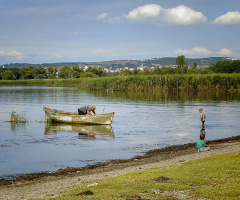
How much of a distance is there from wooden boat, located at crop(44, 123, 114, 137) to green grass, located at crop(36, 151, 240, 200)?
1551cm

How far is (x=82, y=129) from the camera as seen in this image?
32219 millimetres

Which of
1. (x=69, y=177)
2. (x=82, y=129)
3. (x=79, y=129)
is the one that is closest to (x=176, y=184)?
(x=69, y=177)

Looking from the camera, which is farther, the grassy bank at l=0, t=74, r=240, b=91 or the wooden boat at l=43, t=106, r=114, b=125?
the grassy bank at l=0, t=74, r=240, b=91

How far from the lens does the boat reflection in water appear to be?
2950 cm

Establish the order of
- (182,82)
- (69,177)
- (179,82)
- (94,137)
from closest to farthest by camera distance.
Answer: (69,177), (94,137), (182,82), (179,82)

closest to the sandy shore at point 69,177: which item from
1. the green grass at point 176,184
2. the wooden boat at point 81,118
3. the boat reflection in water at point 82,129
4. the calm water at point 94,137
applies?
the green grass at point 176,184

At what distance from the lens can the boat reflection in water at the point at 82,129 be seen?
2950 cm

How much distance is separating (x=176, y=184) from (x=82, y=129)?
69.3 feet

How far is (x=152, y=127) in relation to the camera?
32.8 m

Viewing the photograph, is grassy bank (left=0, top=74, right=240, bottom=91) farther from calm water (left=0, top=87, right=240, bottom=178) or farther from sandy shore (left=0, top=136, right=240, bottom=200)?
sandy shore (left=0, top=136, right=240, bottom=200)

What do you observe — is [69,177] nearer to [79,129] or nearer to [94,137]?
[94,137]

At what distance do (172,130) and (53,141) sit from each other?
10.0 m

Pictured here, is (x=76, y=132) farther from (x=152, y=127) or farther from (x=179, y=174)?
(x=179, y=174)

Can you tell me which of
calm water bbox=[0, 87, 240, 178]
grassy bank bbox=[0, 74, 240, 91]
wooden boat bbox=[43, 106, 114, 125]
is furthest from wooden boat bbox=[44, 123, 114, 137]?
grassy bank bbox=[0, 74, 240, 91]
